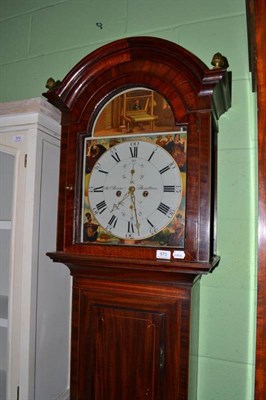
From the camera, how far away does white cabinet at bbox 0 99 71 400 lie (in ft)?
3.26

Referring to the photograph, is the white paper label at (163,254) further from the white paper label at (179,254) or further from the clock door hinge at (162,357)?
the clock door hinge at (162,357)

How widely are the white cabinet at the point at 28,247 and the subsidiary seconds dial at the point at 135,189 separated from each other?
0.71ft

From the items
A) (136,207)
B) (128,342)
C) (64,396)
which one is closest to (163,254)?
(136,207)

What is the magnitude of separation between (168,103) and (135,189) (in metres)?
0.26

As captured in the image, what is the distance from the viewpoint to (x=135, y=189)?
91cm

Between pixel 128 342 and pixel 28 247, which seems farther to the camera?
pixel 28 247

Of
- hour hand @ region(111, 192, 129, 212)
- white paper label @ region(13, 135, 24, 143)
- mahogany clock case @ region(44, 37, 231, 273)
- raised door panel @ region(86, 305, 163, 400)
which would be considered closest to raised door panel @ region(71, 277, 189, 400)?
raised door panel @ region(86, 305, 163, 400)

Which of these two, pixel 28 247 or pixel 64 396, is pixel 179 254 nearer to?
pixel 28 247

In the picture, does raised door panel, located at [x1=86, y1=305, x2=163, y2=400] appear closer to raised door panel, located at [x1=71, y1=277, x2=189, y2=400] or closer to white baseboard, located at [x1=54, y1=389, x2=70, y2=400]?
raised door panel, located at [x1=71, y1=277, x2=189, y2=400]

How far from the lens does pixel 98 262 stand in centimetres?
88

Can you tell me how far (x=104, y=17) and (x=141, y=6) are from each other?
0.16m

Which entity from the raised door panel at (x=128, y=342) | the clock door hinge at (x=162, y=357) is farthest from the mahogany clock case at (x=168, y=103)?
the clock door hinge at (x=162, y=357)

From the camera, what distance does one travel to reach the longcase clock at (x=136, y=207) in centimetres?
84

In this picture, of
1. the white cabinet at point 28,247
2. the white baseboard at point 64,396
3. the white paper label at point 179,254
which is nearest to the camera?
the white paper label at point 179,254
